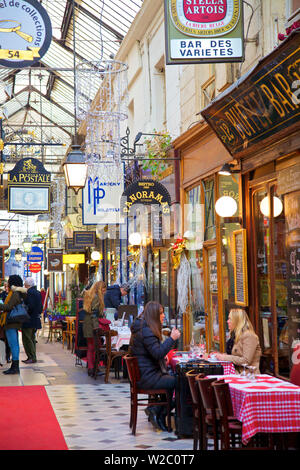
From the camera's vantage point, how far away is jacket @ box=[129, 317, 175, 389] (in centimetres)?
771

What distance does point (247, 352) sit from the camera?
7.83 metres

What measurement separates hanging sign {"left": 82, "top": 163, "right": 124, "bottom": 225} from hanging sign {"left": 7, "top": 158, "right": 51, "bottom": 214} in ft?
6.25

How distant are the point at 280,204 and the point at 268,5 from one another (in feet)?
8.59

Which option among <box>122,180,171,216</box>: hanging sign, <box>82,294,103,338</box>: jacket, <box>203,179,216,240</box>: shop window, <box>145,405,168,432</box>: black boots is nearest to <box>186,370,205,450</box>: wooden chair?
<box>145,405,168,432</box>: black boots

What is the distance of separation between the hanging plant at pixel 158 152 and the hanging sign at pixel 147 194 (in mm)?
792

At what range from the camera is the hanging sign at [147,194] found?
13.7m

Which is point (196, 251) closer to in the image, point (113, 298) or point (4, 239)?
point (113, 298)

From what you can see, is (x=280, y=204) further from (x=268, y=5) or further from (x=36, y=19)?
(x=36, y=19)

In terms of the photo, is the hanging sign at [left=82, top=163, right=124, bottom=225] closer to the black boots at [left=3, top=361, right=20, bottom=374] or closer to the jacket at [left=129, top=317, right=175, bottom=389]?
the black boots at [left=3, top=361, right=20, bottom=374]

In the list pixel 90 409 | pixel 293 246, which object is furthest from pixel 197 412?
pixel 90 409

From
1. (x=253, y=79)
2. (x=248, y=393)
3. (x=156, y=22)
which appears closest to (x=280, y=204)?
(x=253, y=79)

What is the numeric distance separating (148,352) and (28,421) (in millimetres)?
1928

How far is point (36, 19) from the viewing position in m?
10.4

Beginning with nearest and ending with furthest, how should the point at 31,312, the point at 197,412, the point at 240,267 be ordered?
the point at 197,412
the point at 240,267
the point at 31,312
